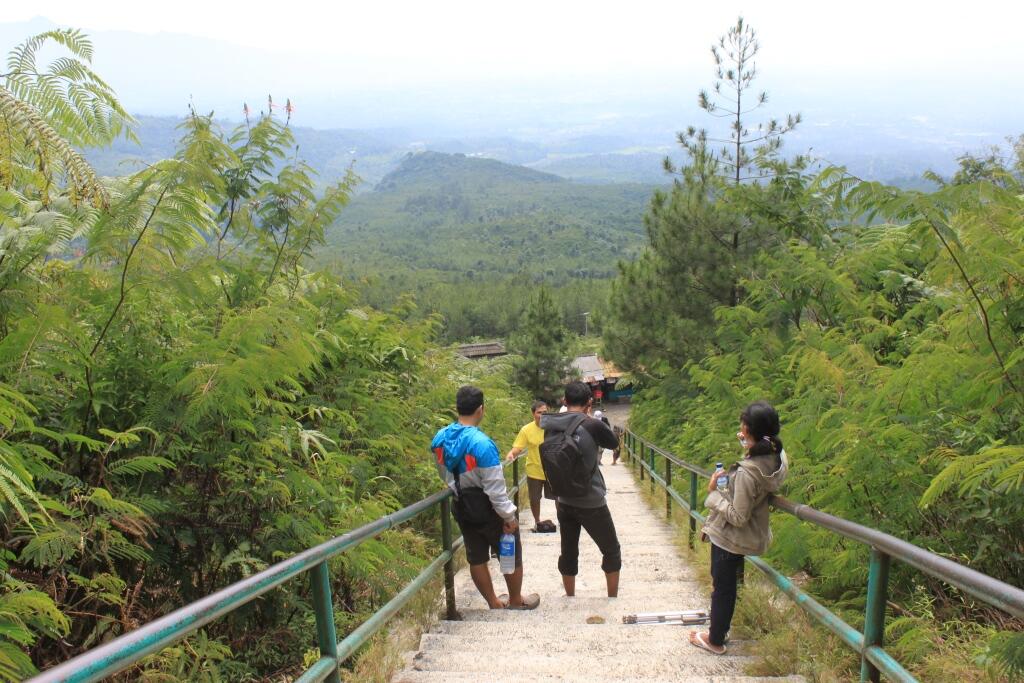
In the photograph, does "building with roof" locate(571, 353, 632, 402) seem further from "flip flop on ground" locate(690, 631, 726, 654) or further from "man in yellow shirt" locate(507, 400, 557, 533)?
"flip flop on ground" locate(690, 631, 726, 654)

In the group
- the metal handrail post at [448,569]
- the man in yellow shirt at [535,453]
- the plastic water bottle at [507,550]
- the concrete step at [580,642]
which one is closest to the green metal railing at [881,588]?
the concrete step at [580,642]

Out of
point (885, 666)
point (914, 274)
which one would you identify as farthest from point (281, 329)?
point (914, 274)

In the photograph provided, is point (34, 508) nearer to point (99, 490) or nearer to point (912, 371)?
point (99, 490)

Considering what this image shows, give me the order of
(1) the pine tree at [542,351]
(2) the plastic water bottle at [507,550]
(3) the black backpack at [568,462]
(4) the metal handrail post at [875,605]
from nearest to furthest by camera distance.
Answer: (4) the metal handrail post at [875,605], (2) the plastic water bottle at [507,550], (3) the black backpack at [568,462], (1) the pine tree at [542,351]

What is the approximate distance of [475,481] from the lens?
432 centimetres

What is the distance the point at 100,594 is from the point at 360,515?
1675 mm

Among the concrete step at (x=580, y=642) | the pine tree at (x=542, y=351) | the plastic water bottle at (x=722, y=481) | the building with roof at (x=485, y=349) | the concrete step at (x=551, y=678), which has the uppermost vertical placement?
the plastic water bottle at (x=722, y=481)

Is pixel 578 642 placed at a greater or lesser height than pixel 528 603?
greater

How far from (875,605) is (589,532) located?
262 cm

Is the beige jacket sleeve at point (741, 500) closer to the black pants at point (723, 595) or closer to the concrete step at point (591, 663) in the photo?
the black pants at point (723, 595)

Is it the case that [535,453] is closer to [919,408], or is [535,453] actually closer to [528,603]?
[528,603]

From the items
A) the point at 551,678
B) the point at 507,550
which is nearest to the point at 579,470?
the point at 507,550

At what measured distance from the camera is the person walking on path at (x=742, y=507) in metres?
3.47

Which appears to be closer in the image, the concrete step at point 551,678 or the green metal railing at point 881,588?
the green metal railing at point 881,588
